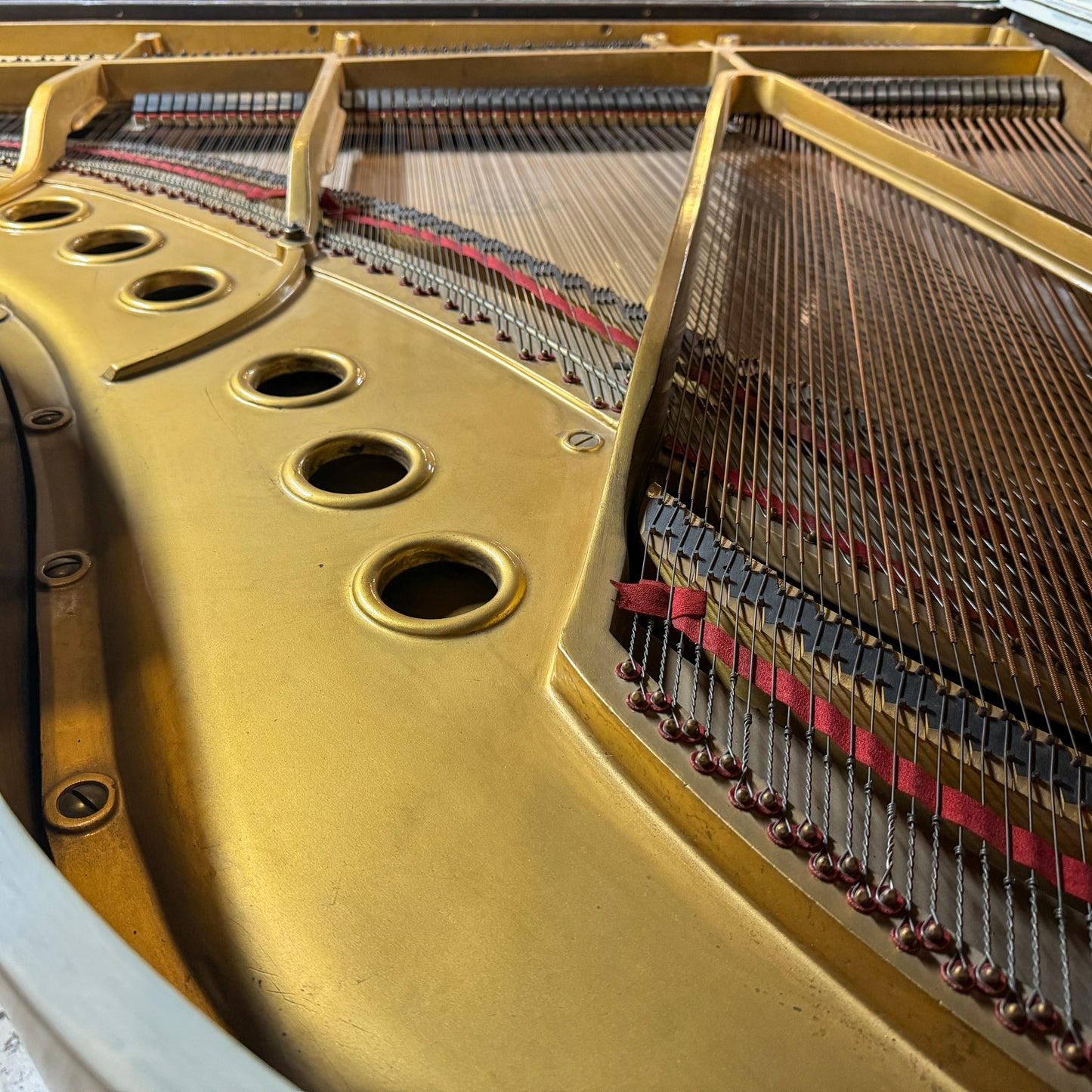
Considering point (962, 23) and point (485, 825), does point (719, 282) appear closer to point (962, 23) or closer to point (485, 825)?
point (485, 825)

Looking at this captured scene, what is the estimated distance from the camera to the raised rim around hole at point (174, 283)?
7.85 feet

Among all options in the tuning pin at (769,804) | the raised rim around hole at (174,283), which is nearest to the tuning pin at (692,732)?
the tuning pin at (769,804)

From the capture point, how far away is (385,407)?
200 centimetres

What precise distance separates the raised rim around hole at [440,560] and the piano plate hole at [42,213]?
195cm

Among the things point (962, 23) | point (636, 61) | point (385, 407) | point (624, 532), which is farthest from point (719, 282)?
point (962, 23)

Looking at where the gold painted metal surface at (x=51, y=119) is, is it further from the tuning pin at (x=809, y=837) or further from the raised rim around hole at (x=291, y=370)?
the tuning pin at (x=809, y=837)

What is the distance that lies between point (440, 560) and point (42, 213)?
2190 millimetres

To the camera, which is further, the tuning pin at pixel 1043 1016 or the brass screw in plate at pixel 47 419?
the brass screw in plate at pixel 47 419

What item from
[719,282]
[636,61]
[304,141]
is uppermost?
[636,61]

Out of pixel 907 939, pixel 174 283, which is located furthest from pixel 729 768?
pixel 174 283

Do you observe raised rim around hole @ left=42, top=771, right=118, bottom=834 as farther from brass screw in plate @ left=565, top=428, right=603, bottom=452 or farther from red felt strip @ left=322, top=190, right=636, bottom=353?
red felt strip @ left=322, top=190, right=636, bottom=353

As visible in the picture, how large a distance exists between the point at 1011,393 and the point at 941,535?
0.56m

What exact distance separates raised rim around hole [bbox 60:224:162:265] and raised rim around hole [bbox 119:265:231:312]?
153 mm

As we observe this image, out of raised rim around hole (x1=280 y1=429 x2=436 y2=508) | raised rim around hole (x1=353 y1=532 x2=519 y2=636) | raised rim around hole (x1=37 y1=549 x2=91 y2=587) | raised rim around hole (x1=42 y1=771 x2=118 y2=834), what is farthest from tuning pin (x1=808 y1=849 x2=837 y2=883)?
raised rim around hole (x1=37 y1=549 x2=91 y2=587)
